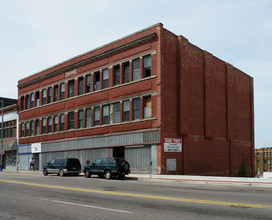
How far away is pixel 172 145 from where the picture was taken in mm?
28719

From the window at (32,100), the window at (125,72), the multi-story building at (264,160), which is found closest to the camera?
the window at (125,72)

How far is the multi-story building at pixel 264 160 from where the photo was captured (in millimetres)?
139750

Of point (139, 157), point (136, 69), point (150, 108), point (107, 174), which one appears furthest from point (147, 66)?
point (107, 174)

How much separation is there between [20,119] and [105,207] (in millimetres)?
40799

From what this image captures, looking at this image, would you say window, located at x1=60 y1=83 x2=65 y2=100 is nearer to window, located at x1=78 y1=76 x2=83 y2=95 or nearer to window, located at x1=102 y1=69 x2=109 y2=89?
window, located at x1=78 y1=76 x2=83 y2=95

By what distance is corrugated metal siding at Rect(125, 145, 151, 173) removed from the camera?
93.7 ft

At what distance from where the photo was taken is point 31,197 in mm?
13227

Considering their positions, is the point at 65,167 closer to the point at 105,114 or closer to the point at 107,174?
the point at 107,174

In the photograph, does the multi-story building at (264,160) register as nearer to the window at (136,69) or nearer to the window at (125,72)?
the window at (125,72)

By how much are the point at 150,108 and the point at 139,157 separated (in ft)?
14.5

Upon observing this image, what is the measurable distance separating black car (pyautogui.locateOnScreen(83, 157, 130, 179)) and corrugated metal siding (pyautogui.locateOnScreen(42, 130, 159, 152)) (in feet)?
15.3

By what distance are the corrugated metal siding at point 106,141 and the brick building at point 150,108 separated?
88 mm

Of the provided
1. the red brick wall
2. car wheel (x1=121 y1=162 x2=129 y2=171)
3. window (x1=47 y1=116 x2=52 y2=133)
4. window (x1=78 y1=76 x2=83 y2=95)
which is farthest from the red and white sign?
window (x1=47 y1=116 x2=52 y2=133)

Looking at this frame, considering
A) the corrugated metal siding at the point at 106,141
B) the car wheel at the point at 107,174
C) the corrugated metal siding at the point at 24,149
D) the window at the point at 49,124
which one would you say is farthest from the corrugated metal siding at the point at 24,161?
the car wheel at the point at 107,174
